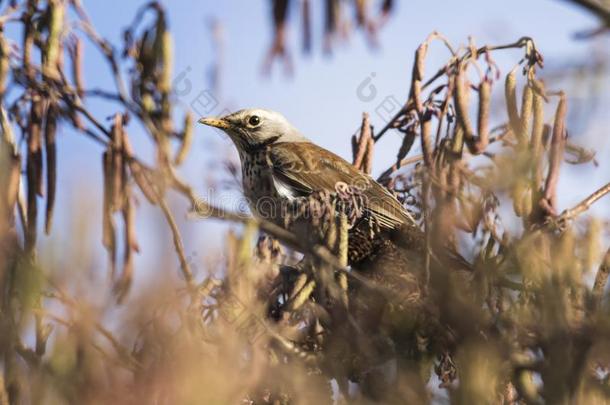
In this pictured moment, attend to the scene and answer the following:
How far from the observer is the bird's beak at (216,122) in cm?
599

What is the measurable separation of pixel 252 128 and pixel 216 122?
0.37 m

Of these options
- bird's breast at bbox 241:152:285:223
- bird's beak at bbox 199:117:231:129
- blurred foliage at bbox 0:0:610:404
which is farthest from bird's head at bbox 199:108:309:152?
blurred foliage at bbox 0:0:610:404

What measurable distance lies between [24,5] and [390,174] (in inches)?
101

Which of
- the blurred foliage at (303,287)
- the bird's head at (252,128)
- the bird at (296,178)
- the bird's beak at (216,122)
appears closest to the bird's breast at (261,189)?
the bird at (296,178)

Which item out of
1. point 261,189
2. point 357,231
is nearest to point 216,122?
point 261,189

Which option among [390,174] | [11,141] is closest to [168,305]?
[11,141]

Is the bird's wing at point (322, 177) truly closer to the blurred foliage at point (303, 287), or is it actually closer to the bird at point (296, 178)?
the bird at point (296, 178)

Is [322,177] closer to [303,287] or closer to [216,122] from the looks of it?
[216,122]

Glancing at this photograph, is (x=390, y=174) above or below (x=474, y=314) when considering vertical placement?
above

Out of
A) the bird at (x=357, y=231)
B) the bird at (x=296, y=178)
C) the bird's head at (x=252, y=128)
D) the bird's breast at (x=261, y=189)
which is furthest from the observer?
the bird's head at (x=252, y=128)

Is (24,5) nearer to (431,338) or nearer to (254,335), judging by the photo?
(254,335)

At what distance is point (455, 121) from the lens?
344cm

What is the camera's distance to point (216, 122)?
20.2 ft

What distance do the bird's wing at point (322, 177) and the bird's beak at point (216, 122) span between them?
0.38 meters
